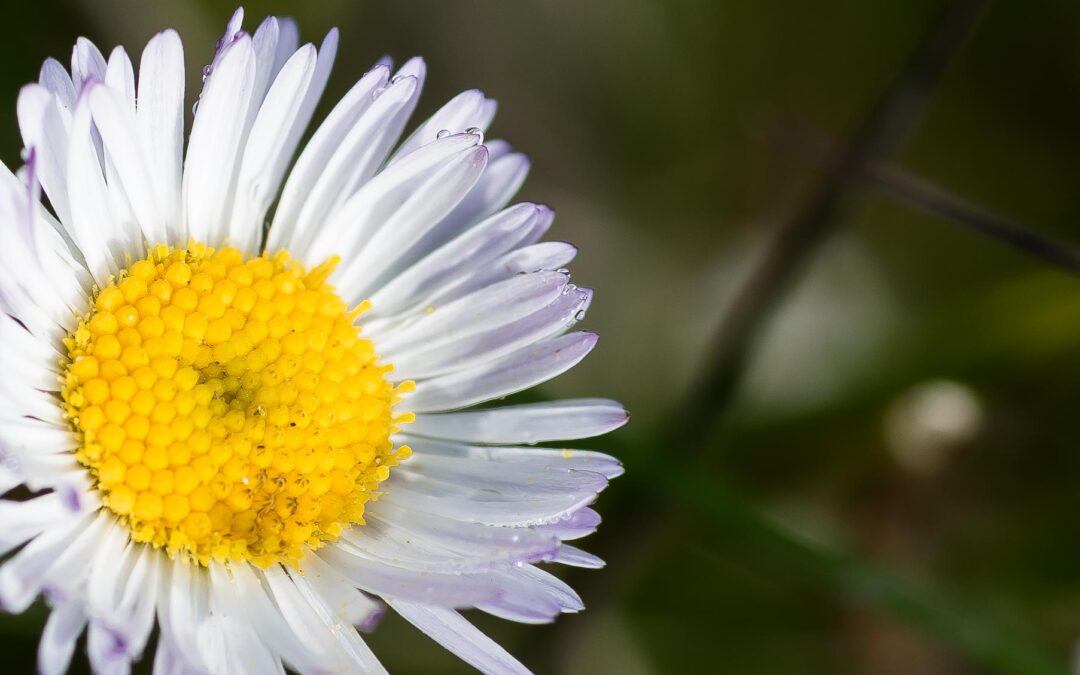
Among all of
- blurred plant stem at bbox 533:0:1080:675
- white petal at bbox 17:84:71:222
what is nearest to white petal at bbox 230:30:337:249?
white petal at bbox 17:84:71:222

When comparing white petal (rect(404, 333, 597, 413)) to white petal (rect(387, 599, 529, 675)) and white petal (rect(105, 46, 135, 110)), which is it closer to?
white petal (rect(387, 599, 529, 675))

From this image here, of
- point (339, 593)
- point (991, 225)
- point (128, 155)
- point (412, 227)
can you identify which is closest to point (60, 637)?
point (339, 593)

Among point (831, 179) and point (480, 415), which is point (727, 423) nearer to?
point (831, 179)

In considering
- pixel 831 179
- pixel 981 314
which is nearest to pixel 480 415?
pixel 831 179

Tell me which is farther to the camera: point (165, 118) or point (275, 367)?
point (275, 367)

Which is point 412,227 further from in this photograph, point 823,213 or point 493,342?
point 823,213

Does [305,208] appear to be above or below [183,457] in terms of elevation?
above
